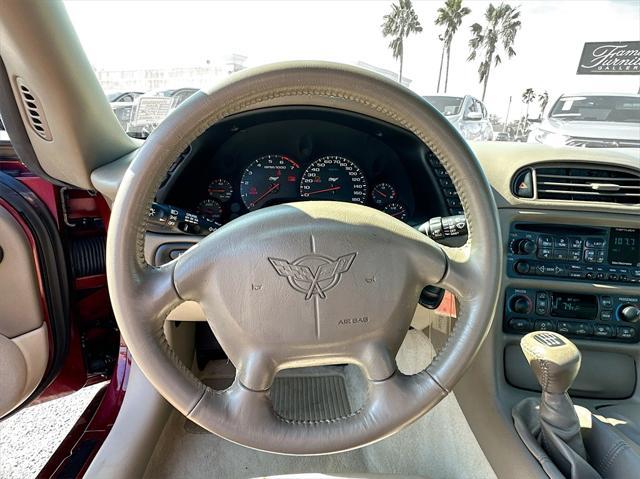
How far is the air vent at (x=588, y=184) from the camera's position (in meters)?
1.41

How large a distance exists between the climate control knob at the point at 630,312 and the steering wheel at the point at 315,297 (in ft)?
2.80

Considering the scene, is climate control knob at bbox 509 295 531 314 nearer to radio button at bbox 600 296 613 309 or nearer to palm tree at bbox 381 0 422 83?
radio button at bbox 600 296 613 309

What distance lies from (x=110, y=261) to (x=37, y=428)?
1.65 m

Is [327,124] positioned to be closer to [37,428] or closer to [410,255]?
[410,255]

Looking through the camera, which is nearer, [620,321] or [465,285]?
[465,285]

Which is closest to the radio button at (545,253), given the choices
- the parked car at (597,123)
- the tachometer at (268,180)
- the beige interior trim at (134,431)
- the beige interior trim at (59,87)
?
the tachometer at (268,180)

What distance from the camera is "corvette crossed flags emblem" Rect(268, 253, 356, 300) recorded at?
2.65 feet

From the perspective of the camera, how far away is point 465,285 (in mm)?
827

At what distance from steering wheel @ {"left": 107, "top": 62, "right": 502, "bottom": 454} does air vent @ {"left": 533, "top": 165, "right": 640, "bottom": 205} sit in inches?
28.5

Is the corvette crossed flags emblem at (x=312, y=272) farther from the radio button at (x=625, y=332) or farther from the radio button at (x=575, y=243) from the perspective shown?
the radio button at (x=625, y=332)

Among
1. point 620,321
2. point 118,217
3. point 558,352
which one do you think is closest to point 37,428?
point 118,217

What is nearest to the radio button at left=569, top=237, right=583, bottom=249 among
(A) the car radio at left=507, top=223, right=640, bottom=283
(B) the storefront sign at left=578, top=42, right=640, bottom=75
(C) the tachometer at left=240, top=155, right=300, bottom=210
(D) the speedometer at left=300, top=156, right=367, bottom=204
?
(A) the car radio at left=507, top=223, right=640, bottom=283

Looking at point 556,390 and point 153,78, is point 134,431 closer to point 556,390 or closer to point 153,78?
point 556,390

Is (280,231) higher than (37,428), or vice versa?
(280,231)
